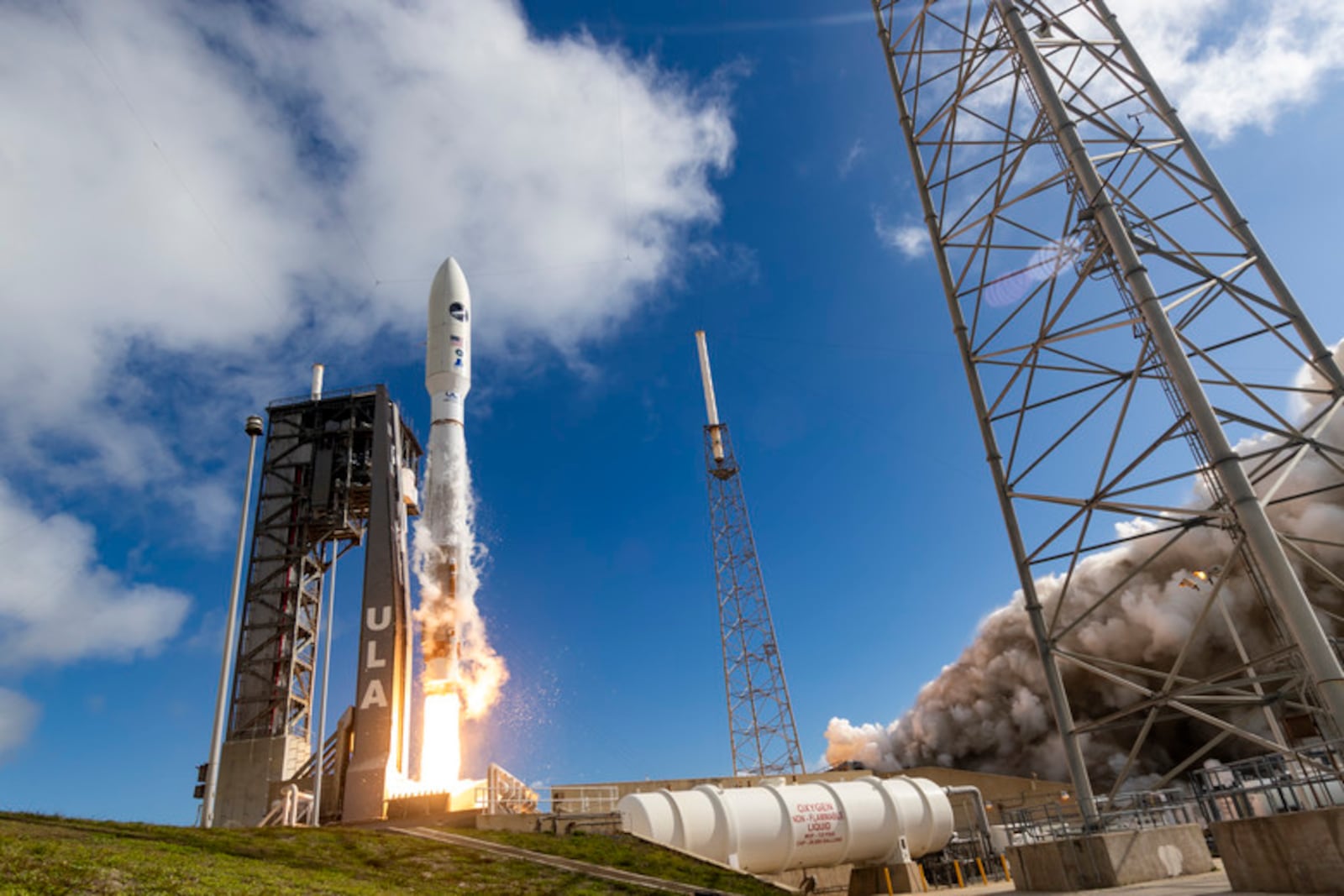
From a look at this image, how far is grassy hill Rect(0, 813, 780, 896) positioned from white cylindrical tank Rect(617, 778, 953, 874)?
4.55 feet

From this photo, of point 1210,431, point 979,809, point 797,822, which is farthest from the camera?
point 979,809

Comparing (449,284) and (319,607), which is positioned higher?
(449,284)

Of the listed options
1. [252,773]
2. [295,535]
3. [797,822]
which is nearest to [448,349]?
[295,535]

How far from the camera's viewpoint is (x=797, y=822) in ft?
75.7

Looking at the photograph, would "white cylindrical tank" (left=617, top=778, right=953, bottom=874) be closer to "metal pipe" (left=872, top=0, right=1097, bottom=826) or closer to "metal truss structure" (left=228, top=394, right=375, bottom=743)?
"metal pipe" (left=872, top=0, right=1097, bottom=826)

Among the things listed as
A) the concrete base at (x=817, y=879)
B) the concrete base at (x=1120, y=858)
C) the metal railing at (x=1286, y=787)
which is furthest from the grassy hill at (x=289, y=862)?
the metal railing at (x=1286, y=787)

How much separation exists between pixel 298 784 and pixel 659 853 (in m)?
18.5

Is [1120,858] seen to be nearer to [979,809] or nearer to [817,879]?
[817,879]

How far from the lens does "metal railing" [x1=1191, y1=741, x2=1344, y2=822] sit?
35.0ft

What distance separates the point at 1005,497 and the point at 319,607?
35.6 metres

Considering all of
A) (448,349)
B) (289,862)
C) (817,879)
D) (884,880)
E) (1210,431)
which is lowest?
(884,880)

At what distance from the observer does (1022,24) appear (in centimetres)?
1689

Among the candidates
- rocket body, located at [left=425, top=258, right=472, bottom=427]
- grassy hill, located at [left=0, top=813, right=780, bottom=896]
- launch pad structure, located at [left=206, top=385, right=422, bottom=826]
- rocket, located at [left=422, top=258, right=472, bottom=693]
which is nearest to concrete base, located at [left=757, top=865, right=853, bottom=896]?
grassy hill, located at [left=0, top=813, right=780, bottom=896]

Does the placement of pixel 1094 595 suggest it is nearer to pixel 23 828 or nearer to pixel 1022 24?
pixel 1022 24
